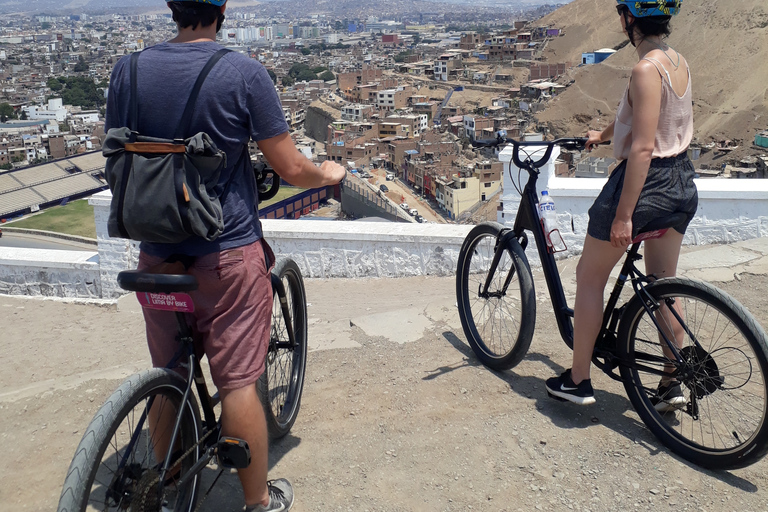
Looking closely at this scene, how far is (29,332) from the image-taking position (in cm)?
396

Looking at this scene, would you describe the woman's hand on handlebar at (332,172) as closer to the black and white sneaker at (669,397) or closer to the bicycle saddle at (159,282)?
the bicycle saddle at (159,282)

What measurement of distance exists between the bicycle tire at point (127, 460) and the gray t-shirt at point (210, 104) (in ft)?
0.99

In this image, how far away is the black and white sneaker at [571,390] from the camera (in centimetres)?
212

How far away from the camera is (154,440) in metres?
1.56

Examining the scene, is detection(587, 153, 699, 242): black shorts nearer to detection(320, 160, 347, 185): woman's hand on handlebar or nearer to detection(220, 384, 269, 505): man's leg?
detection(320, 160, 347, 185): woman's hand on handlebar

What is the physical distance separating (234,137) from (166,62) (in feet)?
0.68

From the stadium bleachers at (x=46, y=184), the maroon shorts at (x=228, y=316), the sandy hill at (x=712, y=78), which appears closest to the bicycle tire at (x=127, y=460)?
the maroon shorts at (x=228, y=316)

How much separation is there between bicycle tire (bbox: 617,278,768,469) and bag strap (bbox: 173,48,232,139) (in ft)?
4.28

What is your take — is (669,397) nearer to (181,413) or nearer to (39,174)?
(181,413)

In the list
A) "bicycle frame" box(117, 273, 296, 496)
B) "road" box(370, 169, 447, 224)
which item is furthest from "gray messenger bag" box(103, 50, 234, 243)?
"road" box(370, 169, 447, 224)

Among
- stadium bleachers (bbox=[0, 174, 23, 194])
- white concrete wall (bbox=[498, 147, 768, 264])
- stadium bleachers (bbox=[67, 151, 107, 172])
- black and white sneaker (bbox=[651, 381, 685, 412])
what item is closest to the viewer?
black and white sneaker (bbox=[651, 381, 685, 412])

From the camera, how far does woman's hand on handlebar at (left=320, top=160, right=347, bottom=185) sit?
1755 millimetres

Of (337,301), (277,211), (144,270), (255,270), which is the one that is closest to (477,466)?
(255,270)

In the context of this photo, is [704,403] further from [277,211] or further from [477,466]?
[277,211]
